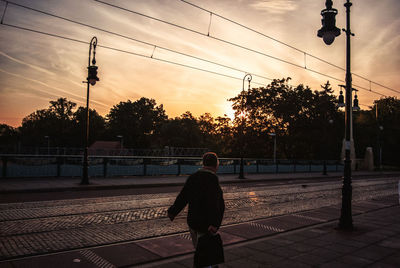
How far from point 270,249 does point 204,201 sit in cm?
270

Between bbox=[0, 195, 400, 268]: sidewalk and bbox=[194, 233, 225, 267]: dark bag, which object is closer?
bbox=[194, 233, 225, 267]: dark bag

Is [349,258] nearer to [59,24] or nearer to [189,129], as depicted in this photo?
[59,24]

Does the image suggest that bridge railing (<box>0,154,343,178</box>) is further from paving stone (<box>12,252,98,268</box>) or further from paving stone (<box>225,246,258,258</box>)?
paving stone (<box>225,246,258,258</box>)

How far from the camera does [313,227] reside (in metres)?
7.53

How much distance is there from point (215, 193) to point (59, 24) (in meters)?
11.2

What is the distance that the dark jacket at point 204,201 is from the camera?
3504mm

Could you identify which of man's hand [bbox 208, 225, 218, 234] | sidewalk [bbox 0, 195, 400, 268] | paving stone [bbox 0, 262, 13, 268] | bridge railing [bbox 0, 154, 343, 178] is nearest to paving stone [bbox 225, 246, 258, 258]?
sidewalk [bbox 0, 195, 400, 268]

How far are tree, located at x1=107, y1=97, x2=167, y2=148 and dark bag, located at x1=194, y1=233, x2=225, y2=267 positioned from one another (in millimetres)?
86092

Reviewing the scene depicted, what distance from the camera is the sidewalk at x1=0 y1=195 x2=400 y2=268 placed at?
484cm

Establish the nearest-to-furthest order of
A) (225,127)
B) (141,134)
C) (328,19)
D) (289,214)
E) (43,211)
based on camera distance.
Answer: (328,19) → (43,211) → (289,214) → (225,127) → (141,134)

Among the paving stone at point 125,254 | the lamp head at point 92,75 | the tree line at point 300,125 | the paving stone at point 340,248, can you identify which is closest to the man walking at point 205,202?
the paving stone at point 125,254

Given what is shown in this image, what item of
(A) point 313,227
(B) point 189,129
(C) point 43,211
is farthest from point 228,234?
(B) point 189,129

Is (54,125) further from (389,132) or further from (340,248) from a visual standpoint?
(340,248)

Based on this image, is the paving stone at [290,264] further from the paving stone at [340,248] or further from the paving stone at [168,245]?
the paving stone at [168,245]
